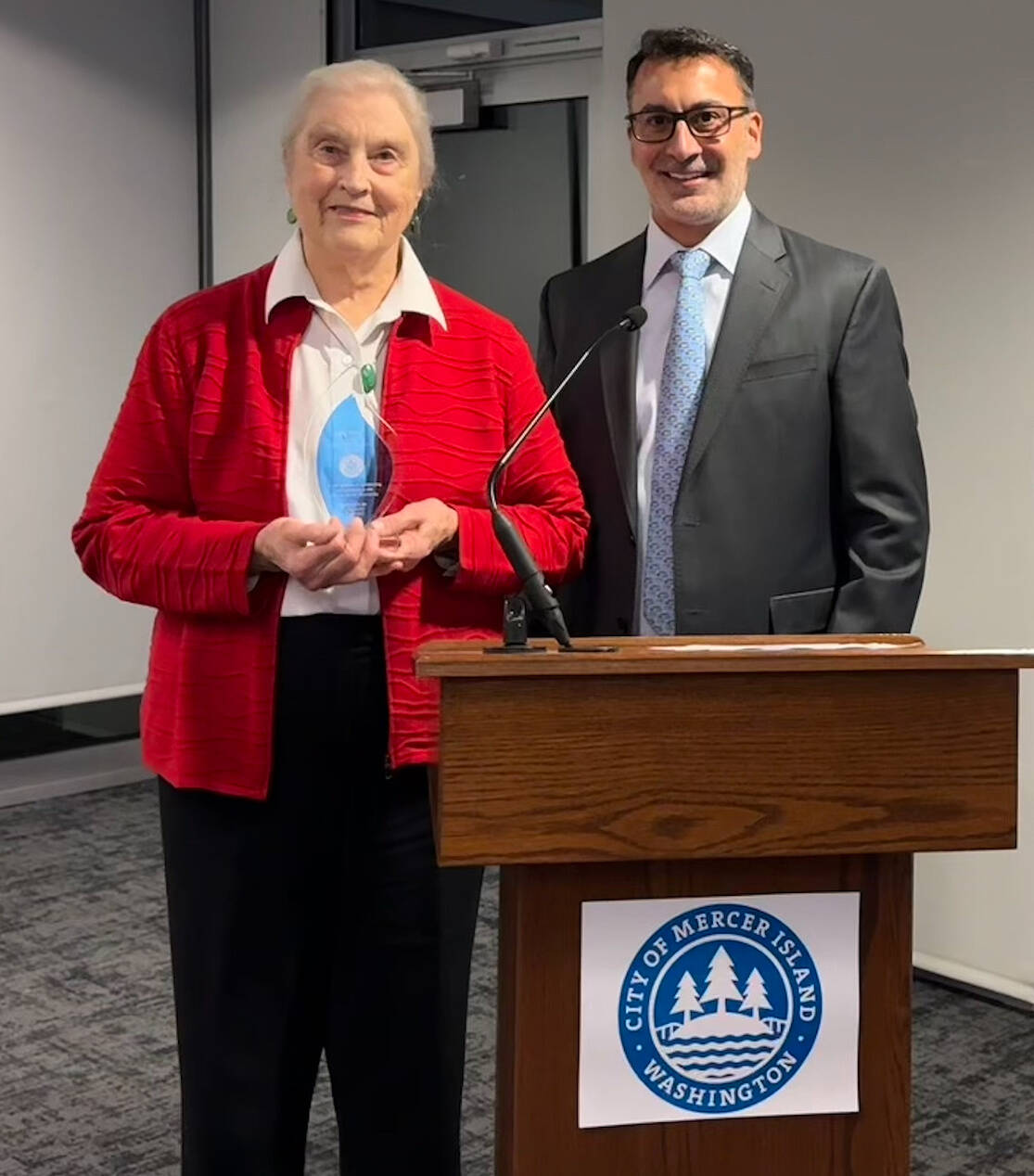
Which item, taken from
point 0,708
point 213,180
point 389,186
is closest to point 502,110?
point 213,180

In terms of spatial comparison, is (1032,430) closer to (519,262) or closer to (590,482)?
(590,482)

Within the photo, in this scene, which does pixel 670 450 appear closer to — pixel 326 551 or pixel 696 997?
pixel 326 551

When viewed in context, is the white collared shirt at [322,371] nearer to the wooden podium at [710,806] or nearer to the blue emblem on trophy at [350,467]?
the blue emblem on trophy at [350,467]

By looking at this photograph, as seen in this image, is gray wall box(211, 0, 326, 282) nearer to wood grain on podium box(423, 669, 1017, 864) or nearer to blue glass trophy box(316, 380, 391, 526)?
blue glass trophy box(316, 380, 391, 526)

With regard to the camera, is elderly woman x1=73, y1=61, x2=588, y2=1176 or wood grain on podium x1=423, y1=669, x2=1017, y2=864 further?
elderly woman x1=73, y1=61, x2=588, y2=1176

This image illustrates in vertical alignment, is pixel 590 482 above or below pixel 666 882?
above

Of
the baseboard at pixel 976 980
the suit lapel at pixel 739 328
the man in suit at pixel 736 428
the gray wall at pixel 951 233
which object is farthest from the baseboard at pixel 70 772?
the suit lapel at pixel 739 328

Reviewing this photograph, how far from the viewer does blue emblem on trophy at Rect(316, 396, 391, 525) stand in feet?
6.24

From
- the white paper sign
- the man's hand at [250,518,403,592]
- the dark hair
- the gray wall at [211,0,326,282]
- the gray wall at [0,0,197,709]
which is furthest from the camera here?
the gray wall at [211,0,326,282]

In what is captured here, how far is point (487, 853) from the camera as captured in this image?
1577mm

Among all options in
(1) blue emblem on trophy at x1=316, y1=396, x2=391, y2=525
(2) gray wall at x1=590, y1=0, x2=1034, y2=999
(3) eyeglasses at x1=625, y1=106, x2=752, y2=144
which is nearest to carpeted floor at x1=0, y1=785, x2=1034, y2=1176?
(2) gray wall at x1=590, y1=0, x2=1034, y2=999

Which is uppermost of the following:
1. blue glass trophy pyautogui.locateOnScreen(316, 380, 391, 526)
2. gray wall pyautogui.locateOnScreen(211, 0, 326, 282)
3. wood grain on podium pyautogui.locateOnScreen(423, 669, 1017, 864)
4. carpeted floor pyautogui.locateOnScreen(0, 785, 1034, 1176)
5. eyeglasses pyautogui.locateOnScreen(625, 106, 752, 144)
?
gray wall pyautogui.locateOnScreen(211, 0, 326, 282)

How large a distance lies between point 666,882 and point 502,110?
13.3 feet

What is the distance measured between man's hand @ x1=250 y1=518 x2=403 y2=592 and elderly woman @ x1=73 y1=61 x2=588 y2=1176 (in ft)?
0.10
